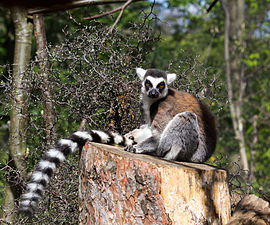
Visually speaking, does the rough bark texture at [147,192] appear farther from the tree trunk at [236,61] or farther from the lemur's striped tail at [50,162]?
the tree trunk at [236,61]

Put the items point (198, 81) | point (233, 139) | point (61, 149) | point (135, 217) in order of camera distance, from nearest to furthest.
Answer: point (135, 217) < point (61, 149) < point (198, 81) < point (233, 139)

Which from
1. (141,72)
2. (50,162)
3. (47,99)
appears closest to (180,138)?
(141,72)

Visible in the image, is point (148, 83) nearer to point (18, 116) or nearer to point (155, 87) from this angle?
point (155, 87)

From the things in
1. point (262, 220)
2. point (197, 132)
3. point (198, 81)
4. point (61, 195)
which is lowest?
point (61, 195)

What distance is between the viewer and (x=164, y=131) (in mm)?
3396

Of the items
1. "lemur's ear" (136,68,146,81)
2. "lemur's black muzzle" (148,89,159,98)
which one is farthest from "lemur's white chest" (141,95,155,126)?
"lemur's ear" (136,68,146,81)

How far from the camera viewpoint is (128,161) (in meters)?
2.55

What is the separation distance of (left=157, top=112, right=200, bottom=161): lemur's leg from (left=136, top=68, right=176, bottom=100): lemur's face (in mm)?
419

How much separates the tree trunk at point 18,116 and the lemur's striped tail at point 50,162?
1.12 metres

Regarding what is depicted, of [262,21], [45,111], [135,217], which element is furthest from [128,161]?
[262,21]

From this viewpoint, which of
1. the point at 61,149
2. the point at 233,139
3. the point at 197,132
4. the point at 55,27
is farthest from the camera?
the point at 233,139

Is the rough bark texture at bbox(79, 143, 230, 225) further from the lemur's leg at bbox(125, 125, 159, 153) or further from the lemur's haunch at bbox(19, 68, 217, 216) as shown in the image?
the lemur's leg at bbox(125, 125, 159, 153)

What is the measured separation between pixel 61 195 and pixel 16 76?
154 centimetres

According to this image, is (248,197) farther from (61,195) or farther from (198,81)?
(61,195)
